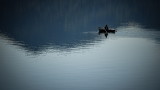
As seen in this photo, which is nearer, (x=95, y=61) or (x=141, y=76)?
(x=141, y=76)

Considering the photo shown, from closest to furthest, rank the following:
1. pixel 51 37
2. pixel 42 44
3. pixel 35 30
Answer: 1. pixel 42 44
2. pixel 51 37
3. pixel 35 30

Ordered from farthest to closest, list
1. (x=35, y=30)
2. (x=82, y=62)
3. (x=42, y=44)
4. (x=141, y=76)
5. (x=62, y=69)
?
Result: (x=35, y=30) < (x=42, y=44) < (x=82, y=62) < (x=62, y=69) < (x=141, y=76)

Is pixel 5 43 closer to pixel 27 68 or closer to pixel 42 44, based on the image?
pixel 42 44

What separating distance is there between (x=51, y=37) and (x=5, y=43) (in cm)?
1575

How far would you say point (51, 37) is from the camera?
87.7 metres

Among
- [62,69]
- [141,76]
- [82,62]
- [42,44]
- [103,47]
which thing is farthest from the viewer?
[42,44]

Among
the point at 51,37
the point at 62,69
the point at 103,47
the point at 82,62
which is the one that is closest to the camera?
the point at 62,69

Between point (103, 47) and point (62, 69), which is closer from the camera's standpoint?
point (62, 69)

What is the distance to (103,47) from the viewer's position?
6931cm

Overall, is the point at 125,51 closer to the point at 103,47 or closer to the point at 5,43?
the point at 103,47

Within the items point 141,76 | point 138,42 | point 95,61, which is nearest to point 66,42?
point 138,42

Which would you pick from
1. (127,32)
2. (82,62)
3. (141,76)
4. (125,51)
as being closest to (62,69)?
(82,62)

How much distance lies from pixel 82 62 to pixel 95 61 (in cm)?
260

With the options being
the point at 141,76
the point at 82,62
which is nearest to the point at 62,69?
the point at 82,62
